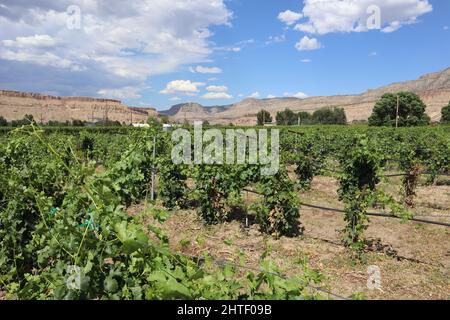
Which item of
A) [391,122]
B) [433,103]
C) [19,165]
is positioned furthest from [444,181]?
[433,103]

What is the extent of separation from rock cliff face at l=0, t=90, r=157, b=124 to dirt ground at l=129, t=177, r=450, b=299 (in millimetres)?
92006

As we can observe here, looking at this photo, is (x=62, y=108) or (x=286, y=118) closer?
(x=286, y=118)

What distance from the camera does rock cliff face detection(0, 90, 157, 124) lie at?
10250 centimetres

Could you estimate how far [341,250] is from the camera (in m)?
6.08

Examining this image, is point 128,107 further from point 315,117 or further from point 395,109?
point 395,109

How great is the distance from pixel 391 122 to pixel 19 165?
1958 inches

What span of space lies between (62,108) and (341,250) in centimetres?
12811

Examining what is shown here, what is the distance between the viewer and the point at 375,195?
18.9 feet

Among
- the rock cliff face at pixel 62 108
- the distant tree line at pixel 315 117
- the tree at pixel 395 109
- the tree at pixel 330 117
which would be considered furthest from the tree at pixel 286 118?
the rock cliff face at pixel 62 108

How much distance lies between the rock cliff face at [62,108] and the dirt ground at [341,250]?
92006 millimetres

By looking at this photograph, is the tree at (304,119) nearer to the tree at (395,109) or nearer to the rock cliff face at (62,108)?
the tree at (395,109)

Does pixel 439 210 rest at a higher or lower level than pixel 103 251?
lower

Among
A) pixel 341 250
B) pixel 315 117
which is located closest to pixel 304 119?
pixel 315 117
